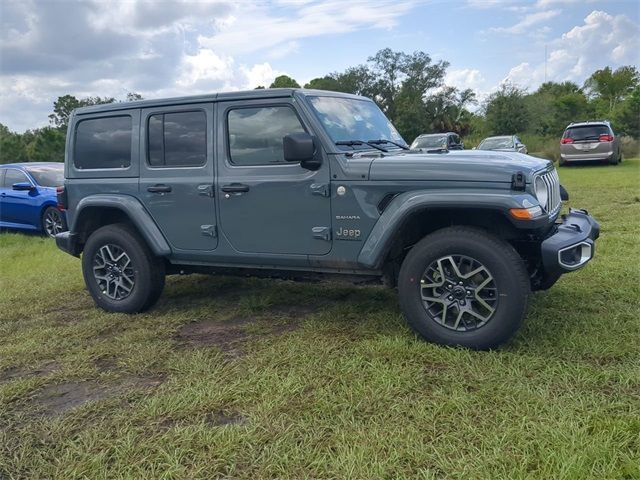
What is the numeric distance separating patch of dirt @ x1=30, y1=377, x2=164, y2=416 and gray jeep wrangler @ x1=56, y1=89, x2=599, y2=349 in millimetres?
1339

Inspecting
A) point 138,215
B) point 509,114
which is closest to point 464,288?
point 138,215

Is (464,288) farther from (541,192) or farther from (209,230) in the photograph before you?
(209,230)

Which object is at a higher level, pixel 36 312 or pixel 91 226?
pixel 91 226

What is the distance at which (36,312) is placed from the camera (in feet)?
18.0

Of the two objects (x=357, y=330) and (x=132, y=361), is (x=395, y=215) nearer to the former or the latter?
(x=357, y=330)

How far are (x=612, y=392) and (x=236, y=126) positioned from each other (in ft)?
10.4

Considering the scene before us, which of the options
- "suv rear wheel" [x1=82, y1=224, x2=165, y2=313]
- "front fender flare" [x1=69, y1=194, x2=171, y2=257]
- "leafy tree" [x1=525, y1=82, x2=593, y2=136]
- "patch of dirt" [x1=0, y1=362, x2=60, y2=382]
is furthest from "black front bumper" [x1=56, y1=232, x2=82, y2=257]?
"leafy tree" [x1=525, y1=82, x2=593, y2=136]

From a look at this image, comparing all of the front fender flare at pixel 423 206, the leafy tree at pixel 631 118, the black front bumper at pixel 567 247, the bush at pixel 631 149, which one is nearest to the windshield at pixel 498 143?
the bush at pixel 631 149

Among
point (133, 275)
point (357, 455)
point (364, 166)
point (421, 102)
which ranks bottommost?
point (357, 455)

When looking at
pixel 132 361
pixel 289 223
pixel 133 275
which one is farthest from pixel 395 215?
pixel 133 275

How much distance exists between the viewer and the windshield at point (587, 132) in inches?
775

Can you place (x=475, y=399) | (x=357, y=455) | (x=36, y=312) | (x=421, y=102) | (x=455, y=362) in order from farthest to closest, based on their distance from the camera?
(x=421, y=102) < (x=36, y=312) < (x=455, y=362) < (x=475, y=399) < (x=357, y=455)

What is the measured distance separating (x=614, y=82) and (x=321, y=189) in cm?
5802

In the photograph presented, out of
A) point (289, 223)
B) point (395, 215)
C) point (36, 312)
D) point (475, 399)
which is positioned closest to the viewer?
point (475, 399)
